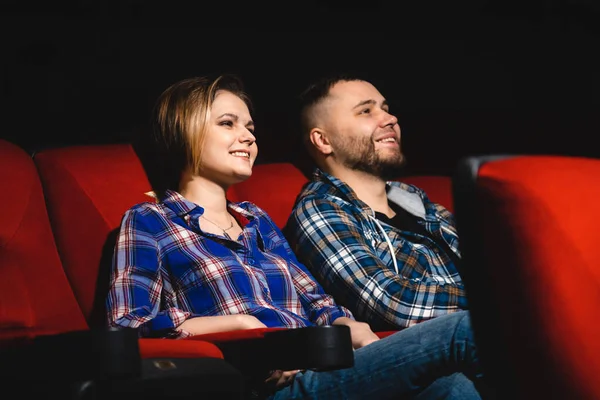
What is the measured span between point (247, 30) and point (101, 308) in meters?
1.08

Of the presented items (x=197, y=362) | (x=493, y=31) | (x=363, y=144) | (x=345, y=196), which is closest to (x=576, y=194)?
(x=197, y=362)

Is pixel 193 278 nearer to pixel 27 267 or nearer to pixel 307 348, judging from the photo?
pixel 27 267

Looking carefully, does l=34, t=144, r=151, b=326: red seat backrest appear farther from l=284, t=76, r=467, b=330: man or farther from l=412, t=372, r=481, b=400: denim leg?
l=412, t=372, r=481, b=400: denim leg

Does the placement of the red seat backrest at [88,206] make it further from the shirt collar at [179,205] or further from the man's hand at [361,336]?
the man's hand at [361,336]

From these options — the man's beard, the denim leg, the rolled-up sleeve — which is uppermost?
the man's beard

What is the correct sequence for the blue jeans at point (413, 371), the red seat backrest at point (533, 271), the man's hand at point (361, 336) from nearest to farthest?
1. the red seat backrest at point (533, 271)
2. the blue jeans at point (413, 371)
3. the man's hand at point (361, 336)

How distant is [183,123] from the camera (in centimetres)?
207

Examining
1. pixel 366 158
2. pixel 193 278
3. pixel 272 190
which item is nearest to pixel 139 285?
pixel 193 278

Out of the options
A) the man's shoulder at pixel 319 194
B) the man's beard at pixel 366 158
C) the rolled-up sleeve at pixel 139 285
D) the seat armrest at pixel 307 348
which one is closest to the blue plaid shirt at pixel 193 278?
the rolled-up sleeve at pixel 139 285

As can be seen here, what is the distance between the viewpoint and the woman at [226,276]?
4.98 ft

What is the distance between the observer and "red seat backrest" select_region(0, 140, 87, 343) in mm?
1651

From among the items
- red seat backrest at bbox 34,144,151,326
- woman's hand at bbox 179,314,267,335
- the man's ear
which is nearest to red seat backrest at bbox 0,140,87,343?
red seat backrest at bbox 34,144,151,326

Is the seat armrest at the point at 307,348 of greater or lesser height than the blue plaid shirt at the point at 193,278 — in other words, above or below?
above

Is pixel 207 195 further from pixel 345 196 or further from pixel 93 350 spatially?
pixel 93 350
